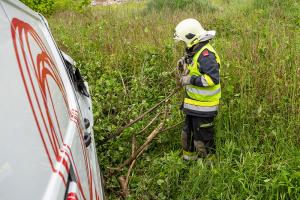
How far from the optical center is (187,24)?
4.00 meters

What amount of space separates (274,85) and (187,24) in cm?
124

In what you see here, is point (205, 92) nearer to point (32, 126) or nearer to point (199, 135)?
point (199, 135)

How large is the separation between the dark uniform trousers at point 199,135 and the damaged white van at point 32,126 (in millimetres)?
2000

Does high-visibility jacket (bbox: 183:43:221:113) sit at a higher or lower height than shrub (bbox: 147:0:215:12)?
lower

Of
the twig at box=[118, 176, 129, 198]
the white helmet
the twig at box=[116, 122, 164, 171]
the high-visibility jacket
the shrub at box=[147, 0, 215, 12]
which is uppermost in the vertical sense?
the white helmet

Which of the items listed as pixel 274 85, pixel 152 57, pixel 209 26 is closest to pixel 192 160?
pixel 274 85

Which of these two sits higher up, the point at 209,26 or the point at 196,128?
the point at 209,26

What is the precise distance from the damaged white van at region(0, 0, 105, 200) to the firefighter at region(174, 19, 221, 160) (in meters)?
1.86

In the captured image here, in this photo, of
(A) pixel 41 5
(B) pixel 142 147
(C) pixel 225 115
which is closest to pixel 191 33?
(C) pixel 225 115

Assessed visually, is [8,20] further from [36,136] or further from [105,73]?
[105,73]

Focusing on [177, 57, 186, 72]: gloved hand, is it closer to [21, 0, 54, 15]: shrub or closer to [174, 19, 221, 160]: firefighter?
[174, 19, 221, 160]: firefighter

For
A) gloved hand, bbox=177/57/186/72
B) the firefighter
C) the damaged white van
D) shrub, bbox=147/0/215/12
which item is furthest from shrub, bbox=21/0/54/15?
the damaged white van

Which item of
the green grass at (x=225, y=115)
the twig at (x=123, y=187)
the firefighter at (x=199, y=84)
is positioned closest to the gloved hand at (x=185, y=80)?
the firefighter at (x=199, y=84)

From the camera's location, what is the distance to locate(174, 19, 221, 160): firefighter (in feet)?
13.0
